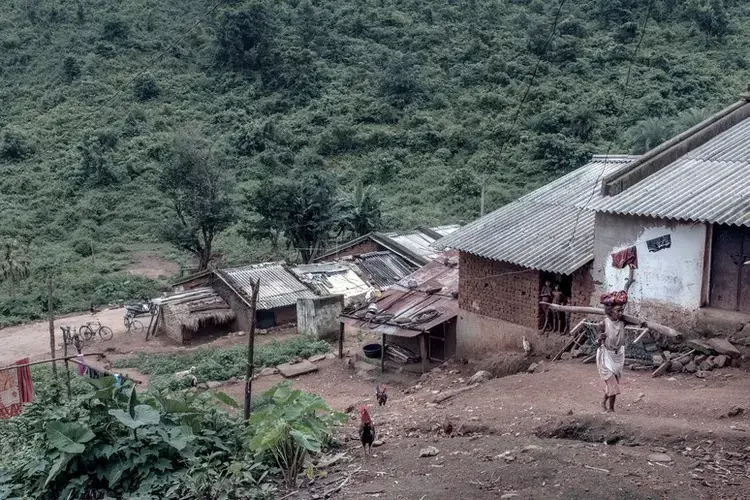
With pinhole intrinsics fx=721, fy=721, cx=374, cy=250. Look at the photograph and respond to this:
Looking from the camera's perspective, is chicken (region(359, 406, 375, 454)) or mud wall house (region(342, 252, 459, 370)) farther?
mud wall house (region(342, 252, 459, 370))

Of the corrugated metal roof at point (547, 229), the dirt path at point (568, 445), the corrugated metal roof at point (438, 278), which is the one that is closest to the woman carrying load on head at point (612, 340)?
the dirt path at point (568, 445)

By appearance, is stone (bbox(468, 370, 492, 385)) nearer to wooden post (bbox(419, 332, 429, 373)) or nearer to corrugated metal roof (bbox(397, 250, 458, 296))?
wooden post (bbox(419, 332, 429, 373))

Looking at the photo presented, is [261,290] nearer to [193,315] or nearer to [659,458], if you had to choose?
[193,315]

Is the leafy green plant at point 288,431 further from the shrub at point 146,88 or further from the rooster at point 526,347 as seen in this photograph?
the shrub at point 146,88

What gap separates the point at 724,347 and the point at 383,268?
49.7ft

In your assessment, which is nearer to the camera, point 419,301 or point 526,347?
point 526,347

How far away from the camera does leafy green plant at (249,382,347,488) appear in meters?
7.19

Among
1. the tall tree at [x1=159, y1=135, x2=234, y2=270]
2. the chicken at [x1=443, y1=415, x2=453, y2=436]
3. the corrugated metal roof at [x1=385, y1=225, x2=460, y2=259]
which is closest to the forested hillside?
the tall tree at [x1=159, y1=135, x2=234, y2=270]

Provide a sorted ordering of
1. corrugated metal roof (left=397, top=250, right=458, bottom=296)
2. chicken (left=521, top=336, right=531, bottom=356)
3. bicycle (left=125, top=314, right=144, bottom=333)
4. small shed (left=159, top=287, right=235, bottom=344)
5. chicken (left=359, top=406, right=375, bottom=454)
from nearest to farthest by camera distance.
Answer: chicken (left=359, top=406, right=375, bottom=454)
chicken (left=521, top=336, right=531, bottom=356)
corrugated metal roof (left=397, top=250, right=458, bottom=296)
small shed (left=159, top=287, right=235, bottom=344)
bicycle (left=125, top=314, right=144, bottom=333)

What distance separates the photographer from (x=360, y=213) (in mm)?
29750

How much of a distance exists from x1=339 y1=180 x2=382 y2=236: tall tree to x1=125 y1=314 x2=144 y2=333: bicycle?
8.99 m

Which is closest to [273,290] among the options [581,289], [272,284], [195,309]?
[272,284]

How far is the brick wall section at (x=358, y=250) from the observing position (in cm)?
2789

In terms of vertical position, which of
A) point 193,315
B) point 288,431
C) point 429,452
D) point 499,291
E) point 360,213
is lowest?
point 193,315
